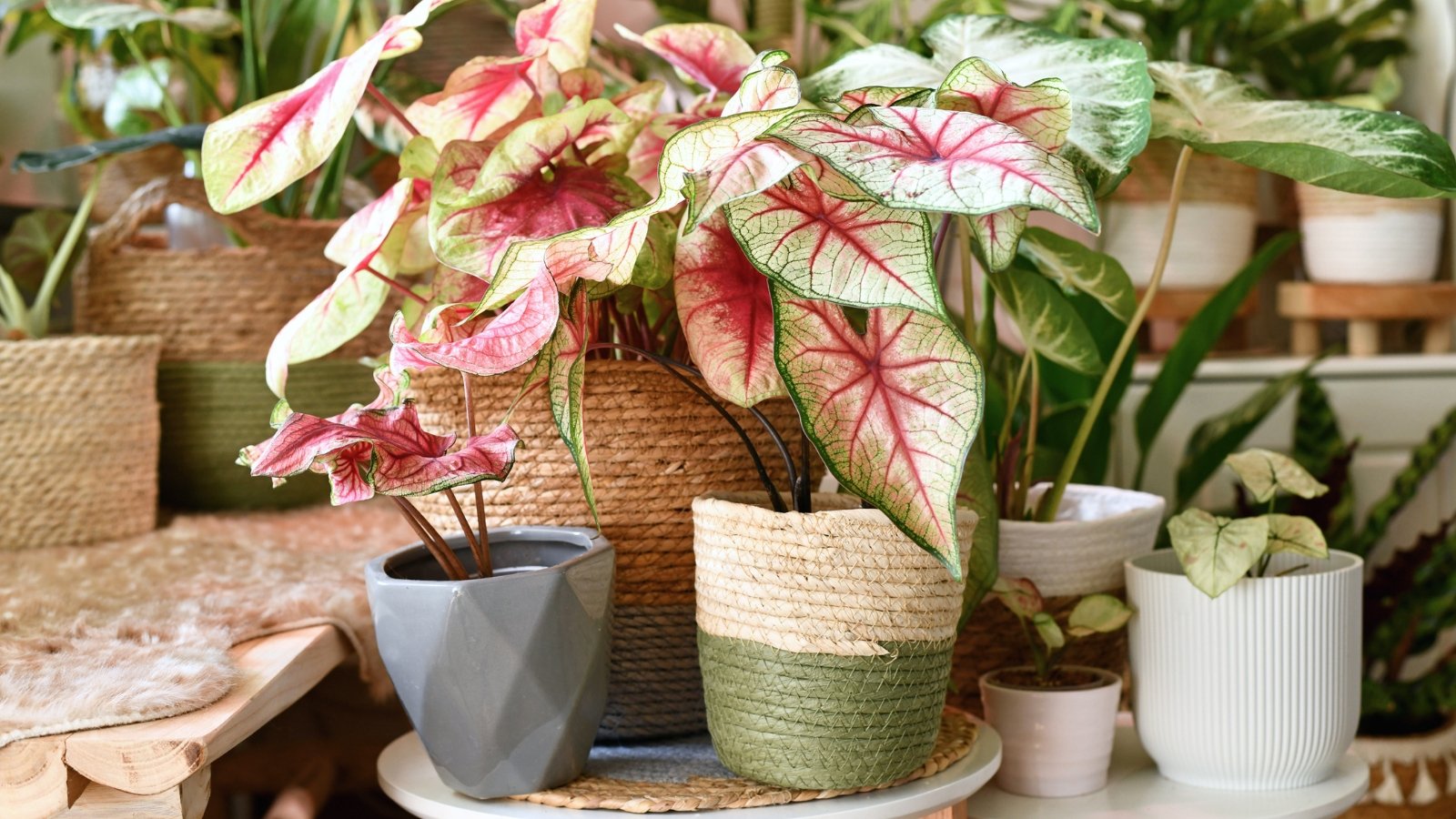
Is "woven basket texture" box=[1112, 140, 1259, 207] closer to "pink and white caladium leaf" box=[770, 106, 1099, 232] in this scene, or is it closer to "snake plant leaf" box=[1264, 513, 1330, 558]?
"snake plant leaf" box=[1264, 513, 1330, 558]

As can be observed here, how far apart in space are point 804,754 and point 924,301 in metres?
0.25

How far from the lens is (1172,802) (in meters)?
0.73

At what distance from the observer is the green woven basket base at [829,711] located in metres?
0.60

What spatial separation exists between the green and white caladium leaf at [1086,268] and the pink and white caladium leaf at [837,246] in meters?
0.22

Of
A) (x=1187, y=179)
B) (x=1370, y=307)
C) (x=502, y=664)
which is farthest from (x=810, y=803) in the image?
(x=1370, y=307)

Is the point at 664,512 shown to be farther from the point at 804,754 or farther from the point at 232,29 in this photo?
the point at 232,29

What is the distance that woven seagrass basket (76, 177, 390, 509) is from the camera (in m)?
1.20

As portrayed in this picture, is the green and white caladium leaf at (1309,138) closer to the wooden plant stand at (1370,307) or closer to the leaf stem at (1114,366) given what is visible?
the leaf stem at (1114,366)

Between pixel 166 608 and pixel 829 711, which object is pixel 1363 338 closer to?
pixel 829 711

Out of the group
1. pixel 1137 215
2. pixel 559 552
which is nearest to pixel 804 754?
pixel 559 552

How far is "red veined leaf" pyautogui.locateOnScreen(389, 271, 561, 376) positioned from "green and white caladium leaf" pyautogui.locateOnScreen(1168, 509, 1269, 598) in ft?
1.34

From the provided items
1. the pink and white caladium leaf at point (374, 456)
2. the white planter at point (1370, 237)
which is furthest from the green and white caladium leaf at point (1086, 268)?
the white planter at point (1370, 237)

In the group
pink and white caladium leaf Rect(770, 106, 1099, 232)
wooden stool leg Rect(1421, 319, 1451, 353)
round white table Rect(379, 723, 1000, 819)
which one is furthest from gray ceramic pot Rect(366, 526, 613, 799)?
wooden stool leg Rect(1421, 319, 1451, 353)

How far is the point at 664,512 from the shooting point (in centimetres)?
74
